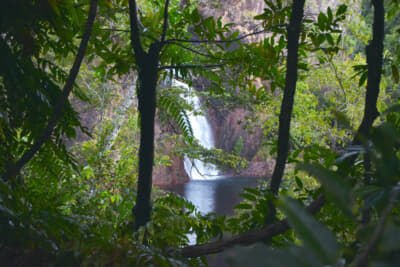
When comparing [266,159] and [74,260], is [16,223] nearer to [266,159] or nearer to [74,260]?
[74,260]

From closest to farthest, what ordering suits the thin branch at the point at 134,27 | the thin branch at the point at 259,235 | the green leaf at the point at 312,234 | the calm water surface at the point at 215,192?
the green leaf at the point at 312,234 → the thin branch at the point at 259,235 → the thin branch at the point at 134,27 → the calm water surface at the point at 215,192

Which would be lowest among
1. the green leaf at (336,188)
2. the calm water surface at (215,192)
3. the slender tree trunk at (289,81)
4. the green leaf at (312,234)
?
the calm water surface at (215,192)

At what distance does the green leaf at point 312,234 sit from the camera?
0.64 ft

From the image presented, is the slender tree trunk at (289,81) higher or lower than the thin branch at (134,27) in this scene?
lower

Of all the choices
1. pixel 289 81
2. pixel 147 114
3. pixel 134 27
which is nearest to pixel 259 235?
pixel 289 81

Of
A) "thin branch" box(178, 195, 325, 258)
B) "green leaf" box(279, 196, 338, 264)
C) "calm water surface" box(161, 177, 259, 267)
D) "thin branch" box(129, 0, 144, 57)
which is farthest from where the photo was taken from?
"calm water surface" box(161, 177, 259, 267)

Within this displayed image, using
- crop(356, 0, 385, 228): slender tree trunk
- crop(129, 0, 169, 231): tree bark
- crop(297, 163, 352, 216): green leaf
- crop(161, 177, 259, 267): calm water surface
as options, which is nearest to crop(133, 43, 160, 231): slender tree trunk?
crop(129, 0, 169, 231): tree bark

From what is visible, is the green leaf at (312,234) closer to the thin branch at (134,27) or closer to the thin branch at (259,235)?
the thin branch at (259,235)

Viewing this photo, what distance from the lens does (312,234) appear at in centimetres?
20

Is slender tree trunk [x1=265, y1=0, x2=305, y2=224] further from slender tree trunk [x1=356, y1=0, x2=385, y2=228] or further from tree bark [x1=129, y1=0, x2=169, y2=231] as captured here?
tree bark [x1=129, y1=0, x2=169, y2=231]

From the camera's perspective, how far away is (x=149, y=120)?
815mm

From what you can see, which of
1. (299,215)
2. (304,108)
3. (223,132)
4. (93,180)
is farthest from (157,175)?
(299,215)

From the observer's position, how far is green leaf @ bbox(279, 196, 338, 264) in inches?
7.6

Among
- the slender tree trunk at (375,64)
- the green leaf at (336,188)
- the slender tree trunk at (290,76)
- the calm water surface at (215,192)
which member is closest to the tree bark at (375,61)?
the slender tree trunk at (375,64)
